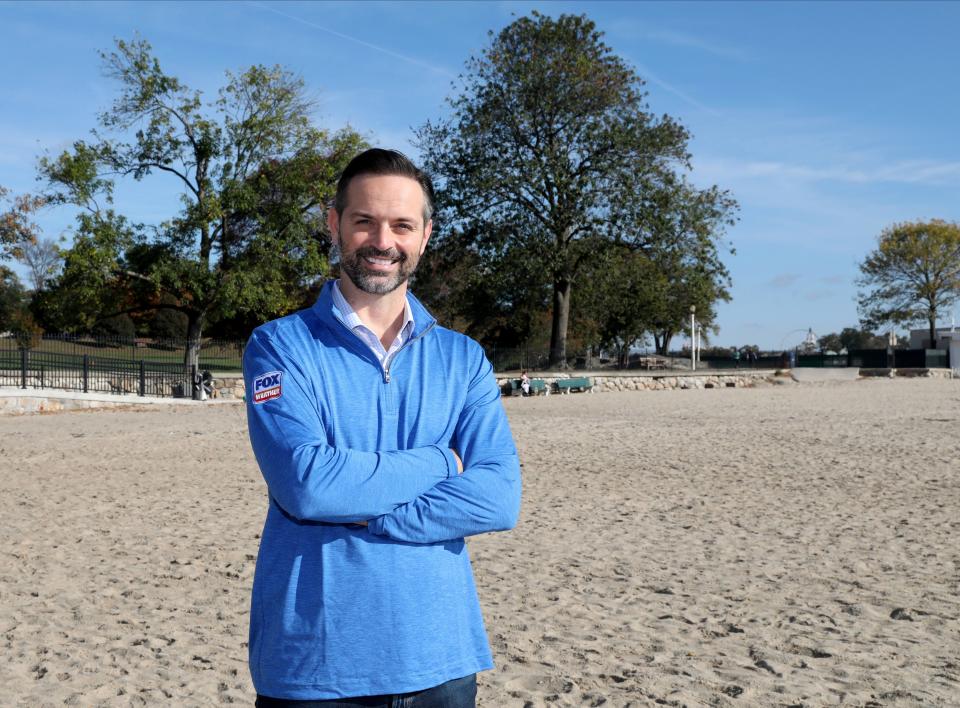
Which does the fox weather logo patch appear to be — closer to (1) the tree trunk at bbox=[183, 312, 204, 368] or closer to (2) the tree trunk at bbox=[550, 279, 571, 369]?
(1) the tree trunk at bbox=[183, 312, 204, 368]

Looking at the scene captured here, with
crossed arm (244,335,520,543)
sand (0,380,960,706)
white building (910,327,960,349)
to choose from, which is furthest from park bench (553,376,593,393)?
white building (910,327,960,349)

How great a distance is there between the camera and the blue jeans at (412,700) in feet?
6.36

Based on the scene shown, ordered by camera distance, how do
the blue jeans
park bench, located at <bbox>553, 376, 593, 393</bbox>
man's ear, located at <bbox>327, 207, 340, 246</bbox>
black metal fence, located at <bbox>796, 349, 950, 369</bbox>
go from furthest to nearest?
black metal fence, located at <bbox>796, 349, 950, 369</bbox> → park bench, located at <bbox>553, 376, 593, 393</bbox> → man's ear, located at <bbox>327, 207, 340, 246</bbox> → the blue jeans

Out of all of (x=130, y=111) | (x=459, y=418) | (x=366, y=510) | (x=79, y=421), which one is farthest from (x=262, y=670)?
(x=130, y=111)

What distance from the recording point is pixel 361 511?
2020 millimetres

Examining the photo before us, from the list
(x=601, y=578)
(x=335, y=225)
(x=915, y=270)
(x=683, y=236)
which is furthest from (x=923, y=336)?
(x=335, y=225)

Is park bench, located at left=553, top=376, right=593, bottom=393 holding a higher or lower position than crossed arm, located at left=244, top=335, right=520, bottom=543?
lower

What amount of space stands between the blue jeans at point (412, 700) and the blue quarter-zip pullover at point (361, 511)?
0.02 meters

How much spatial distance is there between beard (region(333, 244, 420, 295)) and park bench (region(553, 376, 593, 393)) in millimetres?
34542

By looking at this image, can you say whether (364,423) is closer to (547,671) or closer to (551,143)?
(547,671)

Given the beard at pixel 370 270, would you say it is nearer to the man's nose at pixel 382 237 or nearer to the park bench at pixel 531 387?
the man's nose at pixel 382 237

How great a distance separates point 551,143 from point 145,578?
33.2 meters

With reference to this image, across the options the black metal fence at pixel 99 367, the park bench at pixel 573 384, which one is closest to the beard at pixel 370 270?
the black metal fence at pixel 99 367

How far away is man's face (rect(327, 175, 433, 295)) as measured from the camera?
2146 mm
